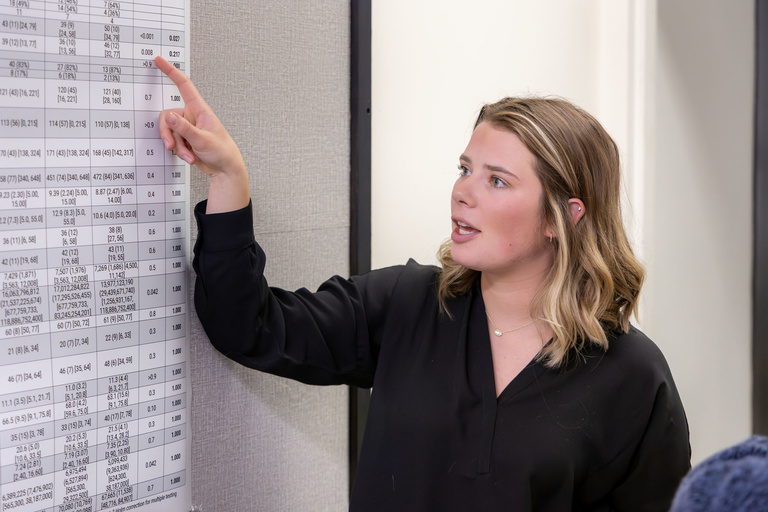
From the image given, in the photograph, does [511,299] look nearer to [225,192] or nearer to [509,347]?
[509,347]

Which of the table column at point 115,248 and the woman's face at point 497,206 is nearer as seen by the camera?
the table column at point 115,248

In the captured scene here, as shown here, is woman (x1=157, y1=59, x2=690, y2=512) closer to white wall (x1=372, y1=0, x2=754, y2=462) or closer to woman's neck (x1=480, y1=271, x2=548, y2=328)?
woman's neck (x1=480, y1=271, x2=548, y2=328)

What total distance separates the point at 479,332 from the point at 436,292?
102mm

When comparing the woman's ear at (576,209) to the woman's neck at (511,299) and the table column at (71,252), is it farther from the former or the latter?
the table column at (71,252)

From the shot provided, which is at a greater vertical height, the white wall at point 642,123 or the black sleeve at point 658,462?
the white wall at point 642,123

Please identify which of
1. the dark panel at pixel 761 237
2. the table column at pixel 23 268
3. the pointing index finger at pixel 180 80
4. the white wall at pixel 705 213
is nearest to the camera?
the table column at pixel 23 268

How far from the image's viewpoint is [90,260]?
34.4 inches

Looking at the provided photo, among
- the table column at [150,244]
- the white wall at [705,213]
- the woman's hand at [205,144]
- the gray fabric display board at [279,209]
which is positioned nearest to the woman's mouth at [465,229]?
the gray fabric display board at [279,209]

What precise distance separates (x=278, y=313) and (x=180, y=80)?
1.11 ft

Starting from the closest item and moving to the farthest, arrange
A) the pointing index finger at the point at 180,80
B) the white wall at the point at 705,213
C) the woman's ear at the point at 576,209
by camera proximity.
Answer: the pointing index finger at the point at 180,80
the woman's ear at the point at 576,209
the white wall at the point at 705,213

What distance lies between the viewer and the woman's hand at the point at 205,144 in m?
0.91

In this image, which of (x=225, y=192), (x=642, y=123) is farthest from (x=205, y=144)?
(x=642, y=123)

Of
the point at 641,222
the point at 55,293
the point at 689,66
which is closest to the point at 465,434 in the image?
the point at 55,293

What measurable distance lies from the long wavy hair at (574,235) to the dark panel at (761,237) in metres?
1.39
